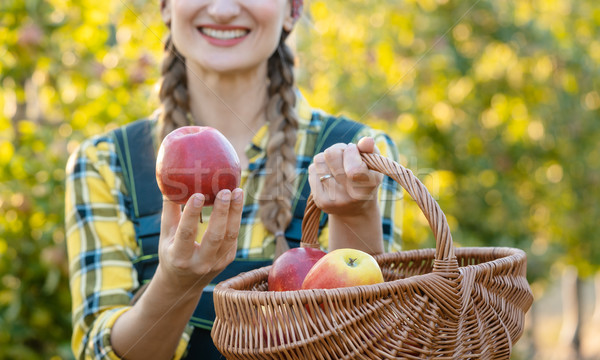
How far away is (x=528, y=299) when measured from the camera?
1.34 meters

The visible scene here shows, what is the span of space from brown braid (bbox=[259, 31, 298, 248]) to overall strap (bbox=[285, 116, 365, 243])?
2 cm

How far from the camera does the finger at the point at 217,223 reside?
1.16 meters

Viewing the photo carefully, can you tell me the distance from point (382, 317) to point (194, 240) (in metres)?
0.38

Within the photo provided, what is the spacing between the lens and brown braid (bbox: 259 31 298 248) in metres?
1.62

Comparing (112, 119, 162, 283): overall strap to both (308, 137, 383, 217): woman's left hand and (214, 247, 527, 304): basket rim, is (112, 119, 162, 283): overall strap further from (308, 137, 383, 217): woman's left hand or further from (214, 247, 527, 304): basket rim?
(308, 137, 383, 217): woman's left hand

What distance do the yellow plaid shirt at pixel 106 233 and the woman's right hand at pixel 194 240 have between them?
0.32 m

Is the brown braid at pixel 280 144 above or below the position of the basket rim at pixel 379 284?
above

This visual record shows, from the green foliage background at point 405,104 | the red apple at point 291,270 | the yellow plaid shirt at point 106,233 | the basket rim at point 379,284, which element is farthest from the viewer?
the green foliage background at point 405,104

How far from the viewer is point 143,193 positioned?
1.63 meters

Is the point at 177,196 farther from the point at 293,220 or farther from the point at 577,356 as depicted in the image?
the point at 577,356

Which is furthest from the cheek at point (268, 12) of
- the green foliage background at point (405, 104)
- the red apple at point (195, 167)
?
the green foliage background at point (405, 104)

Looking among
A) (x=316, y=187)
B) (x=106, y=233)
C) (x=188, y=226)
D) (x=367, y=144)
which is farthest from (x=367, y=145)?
(x=106, y=233)

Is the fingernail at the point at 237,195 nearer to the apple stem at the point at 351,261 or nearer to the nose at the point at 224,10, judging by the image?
the apple stem at the point at 351,261

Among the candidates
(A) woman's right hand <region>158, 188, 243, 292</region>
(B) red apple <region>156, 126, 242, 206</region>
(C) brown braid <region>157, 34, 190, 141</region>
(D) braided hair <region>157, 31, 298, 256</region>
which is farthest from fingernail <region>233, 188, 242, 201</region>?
(C) brown braid <region>157, 34, 190, 141</region>
